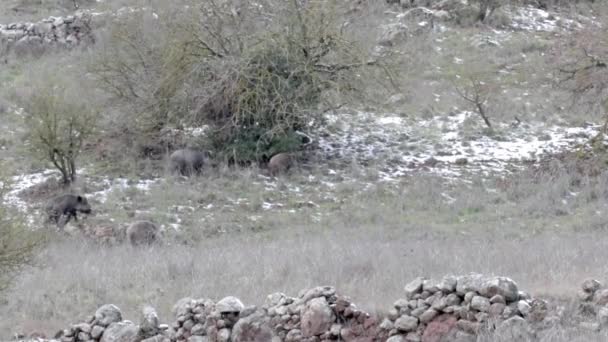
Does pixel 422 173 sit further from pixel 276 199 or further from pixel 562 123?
pixel 562 123

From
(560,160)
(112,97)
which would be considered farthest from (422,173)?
(112,97)

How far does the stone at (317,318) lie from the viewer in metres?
7.88

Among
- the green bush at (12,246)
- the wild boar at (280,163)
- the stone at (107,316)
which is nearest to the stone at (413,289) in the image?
the stone at (107,316)

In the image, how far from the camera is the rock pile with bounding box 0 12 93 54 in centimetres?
2820

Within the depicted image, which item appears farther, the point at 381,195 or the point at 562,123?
the point at 562,123

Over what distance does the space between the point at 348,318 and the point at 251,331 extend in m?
0.88

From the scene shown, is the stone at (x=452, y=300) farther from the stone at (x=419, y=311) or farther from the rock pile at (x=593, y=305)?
the rock pile at (x=593, y=305)

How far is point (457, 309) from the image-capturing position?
7.39 meters

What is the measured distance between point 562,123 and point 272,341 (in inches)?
636

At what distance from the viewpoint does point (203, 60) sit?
66.3ft

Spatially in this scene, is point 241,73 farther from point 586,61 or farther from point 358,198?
point 586,61

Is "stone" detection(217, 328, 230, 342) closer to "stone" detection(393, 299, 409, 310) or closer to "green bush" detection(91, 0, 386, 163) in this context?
"stone" detection(393, 299, 409, 310)

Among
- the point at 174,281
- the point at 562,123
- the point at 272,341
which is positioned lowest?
the point at 562,123

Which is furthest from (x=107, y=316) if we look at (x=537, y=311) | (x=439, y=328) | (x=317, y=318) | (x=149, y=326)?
(x=537, y=311)
